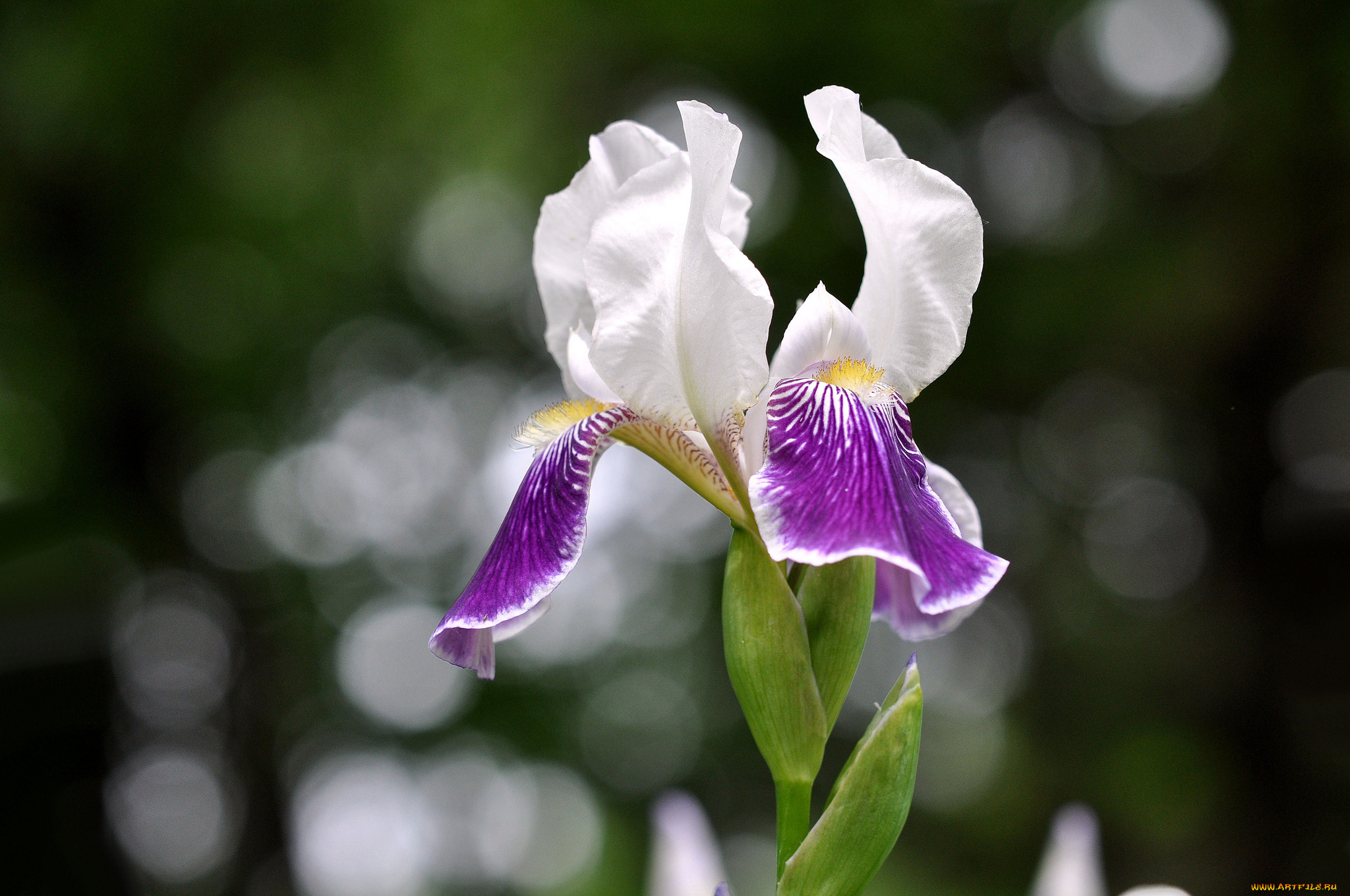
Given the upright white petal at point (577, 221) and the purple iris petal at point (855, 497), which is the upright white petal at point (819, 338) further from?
the upright white petal at point (577, 221)

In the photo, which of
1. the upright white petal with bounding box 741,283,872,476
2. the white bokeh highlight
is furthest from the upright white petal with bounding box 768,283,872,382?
the white bokeh highlight

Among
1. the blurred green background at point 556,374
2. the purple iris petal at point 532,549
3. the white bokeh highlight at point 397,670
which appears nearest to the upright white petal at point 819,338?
the purple iris petal at point 532,549

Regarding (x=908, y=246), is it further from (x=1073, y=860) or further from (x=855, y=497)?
(x=1073, y=860)

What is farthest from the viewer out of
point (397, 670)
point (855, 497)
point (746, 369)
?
point (397, 670)

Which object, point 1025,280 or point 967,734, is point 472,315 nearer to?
point 1025,280

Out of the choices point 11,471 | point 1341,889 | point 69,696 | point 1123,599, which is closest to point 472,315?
point 11,471

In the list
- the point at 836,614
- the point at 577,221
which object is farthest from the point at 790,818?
the point at 577,221

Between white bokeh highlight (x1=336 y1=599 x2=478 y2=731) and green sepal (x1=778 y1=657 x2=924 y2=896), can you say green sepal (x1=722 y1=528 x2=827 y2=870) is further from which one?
white bokeh highlight (x1=336 y1=599 x2=478 y2=731)
